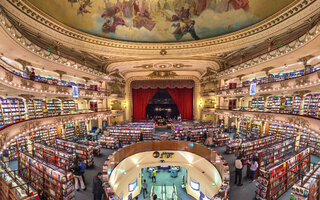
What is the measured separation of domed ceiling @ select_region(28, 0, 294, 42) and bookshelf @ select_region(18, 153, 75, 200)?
25.3 ft

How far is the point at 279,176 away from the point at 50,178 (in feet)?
27.5

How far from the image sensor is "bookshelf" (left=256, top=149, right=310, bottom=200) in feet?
14.0

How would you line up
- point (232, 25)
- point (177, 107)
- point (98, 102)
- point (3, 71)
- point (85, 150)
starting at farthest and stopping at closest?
1. point (177, 107)
2. point (98, 102)
3. point (232, 25)
4. point (85, 150)
5. point (3, 71)

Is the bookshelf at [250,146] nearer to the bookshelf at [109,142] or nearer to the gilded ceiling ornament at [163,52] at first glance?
the bookshelf at [109,142]

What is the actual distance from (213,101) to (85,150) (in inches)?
513

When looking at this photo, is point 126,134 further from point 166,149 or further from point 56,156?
point 56,156

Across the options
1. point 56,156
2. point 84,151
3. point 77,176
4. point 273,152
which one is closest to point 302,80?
point 273,152

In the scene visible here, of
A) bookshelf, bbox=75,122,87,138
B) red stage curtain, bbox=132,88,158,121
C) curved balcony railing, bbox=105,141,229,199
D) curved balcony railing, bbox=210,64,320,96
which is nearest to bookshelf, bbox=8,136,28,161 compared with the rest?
bookshelf, bbox=75,122,87,138

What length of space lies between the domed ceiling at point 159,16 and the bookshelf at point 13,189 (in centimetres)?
797

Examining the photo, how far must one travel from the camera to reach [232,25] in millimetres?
8820

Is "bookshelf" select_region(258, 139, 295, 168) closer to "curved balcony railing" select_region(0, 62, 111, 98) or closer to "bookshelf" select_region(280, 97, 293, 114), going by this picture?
"bookshelf" select_region(280, 97, 293, 114)

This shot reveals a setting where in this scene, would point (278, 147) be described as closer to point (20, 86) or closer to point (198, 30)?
point (198, 30)

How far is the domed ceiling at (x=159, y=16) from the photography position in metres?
7.60

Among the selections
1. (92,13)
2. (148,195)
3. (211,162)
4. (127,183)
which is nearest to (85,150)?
(127,183)
